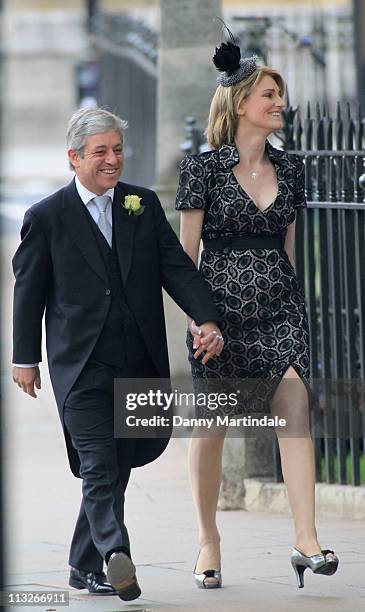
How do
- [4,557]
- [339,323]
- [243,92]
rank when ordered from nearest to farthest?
1. [4,557]
2. [243,92]
3. [339,323]

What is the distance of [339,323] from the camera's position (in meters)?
7.59

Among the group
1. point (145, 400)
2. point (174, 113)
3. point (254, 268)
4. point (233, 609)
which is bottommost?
point (233, 609)

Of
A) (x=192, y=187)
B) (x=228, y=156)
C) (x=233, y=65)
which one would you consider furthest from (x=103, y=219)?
(x=233, y=65)

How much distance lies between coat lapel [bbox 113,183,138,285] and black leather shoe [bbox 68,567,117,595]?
1.10 meters

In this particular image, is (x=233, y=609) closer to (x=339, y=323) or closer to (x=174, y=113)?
(x=339, y=323)

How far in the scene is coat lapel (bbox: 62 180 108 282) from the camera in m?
5.89

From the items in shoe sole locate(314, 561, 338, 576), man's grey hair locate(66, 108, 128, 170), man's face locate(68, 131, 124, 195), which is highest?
man's grey hair locate(66, 108, 128, 170)

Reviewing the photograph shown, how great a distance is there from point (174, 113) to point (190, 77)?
26 cm

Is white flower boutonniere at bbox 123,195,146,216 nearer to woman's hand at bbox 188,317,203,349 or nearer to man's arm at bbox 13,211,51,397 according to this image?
man's arm at bbox 13,211,51,397

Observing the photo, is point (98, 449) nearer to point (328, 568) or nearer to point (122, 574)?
point (122, 574)

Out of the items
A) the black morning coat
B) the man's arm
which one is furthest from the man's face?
the man's arm

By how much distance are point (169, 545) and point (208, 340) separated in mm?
1669

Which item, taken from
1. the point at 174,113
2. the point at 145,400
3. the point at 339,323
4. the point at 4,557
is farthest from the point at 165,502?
the point at 4,557

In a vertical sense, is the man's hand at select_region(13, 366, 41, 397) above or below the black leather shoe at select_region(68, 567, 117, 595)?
above
